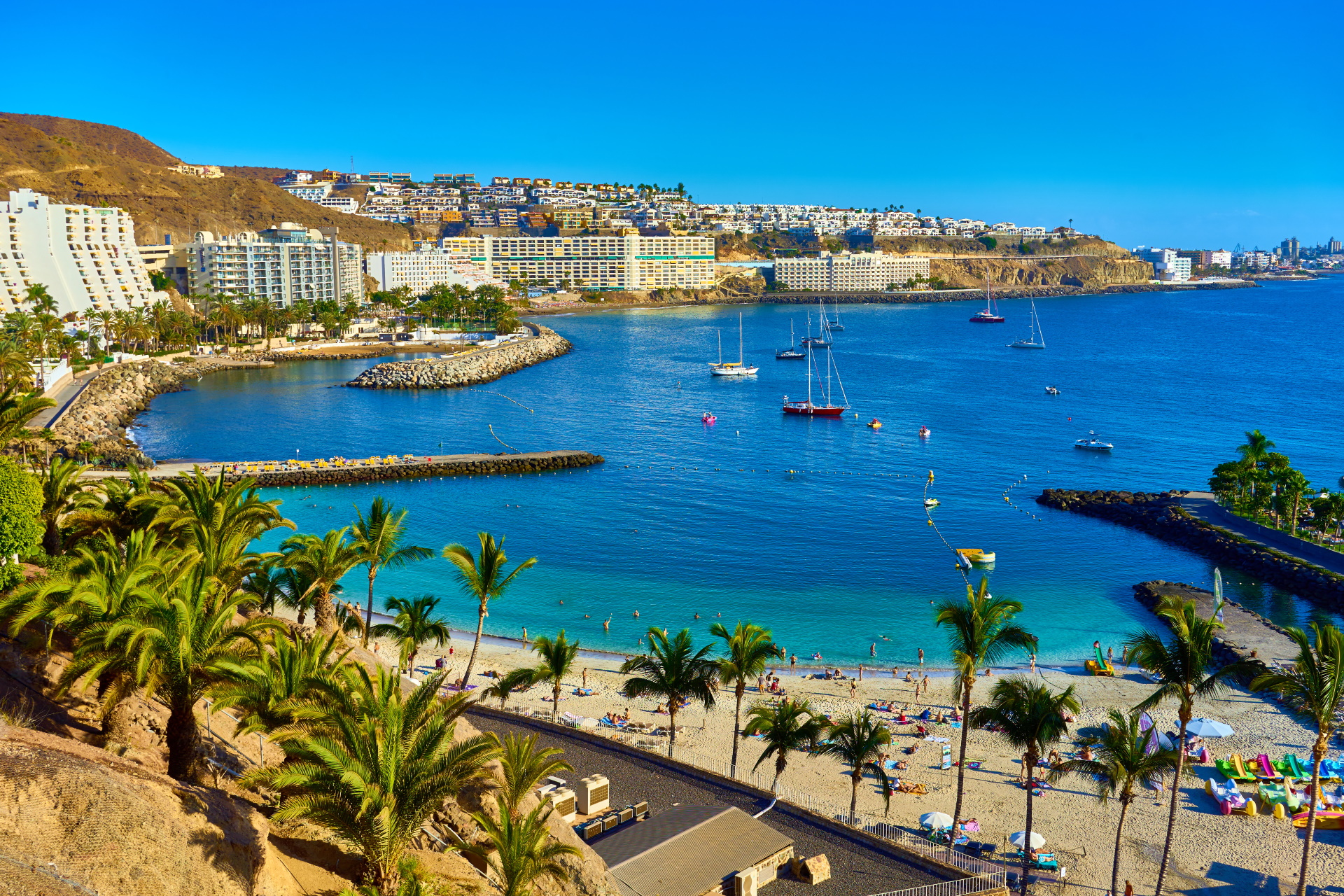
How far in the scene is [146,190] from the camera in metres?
135

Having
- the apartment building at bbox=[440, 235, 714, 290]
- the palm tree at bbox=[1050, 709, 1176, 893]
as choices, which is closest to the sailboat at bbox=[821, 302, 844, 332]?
the apartment building at bbox=[440, 235, 714, 290]

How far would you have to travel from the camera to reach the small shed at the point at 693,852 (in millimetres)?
13945

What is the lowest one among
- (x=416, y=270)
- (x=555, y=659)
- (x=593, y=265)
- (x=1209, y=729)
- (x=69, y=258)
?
(x=1209, y=729)

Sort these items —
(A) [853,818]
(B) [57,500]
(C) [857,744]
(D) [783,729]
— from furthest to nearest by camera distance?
(B) [57,500]
(D) [783,729]
(C) [857,744]
(A) [853,818]

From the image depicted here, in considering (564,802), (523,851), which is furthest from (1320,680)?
(523,851)

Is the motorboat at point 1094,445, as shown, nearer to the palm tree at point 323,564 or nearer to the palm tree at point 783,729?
the palm tree at point 783,729

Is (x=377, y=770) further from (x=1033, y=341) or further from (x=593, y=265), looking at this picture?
(x=593, y=265)

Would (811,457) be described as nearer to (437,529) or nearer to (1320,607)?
(437,529)

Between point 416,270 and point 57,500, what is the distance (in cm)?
13168

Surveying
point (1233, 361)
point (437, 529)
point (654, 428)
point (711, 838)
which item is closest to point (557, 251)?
point (1233, 361)

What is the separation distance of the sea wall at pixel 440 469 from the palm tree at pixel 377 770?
35.7 meters

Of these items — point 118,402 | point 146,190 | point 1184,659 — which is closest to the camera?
point 1184,659

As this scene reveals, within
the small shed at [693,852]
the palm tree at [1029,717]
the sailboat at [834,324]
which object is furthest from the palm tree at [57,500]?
the sailboat at [834,324]

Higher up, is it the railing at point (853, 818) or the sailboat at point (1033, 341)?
the sailboat at point (1033, 341)
